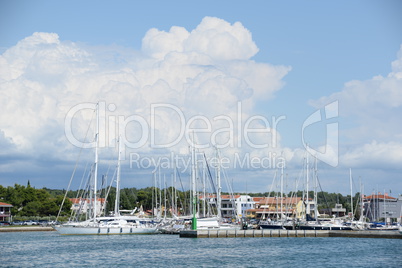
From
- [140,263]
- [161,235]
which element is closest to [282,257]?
[140,263]

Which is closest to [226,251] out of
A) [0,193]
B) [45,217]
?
[45,217]

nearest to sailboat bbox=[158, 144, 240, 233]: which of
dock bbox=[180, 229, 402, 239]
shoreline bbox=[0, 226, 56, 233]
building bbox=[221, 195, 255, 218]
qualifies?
dock bbox=[180, 229, 402, 239]

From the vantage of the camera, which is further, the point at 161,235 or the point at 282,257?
the point at 161,235

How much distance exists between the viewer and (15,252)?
62.8 meters

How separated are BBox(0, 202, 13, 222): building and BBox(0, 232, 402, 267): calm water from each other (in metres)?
59.7

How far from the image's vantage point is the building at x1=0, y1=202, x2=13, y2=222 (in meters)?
132

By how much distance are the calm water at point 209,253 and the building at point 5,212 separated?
59.7 metres

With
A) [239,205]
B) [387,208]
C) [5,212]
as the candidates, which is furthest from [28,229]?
[387,208]

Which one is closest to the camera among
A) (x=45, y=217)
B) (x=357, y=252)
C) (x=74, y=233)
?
(x=357, y=252)

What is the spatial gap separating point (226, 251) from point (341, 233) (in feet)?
94.0

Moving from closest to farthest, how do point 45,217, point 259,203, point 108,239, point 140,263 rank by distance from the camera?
point 140,263 → point 108,239 → point 45,217 → point 259,203

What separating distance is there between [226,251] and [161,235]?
1224 inches

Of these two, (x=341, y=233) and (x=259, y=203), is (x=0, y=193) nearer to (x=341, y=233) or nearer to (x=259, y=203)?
(x=259, y=203)

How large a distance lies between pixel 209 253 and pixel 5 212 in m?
86.8
